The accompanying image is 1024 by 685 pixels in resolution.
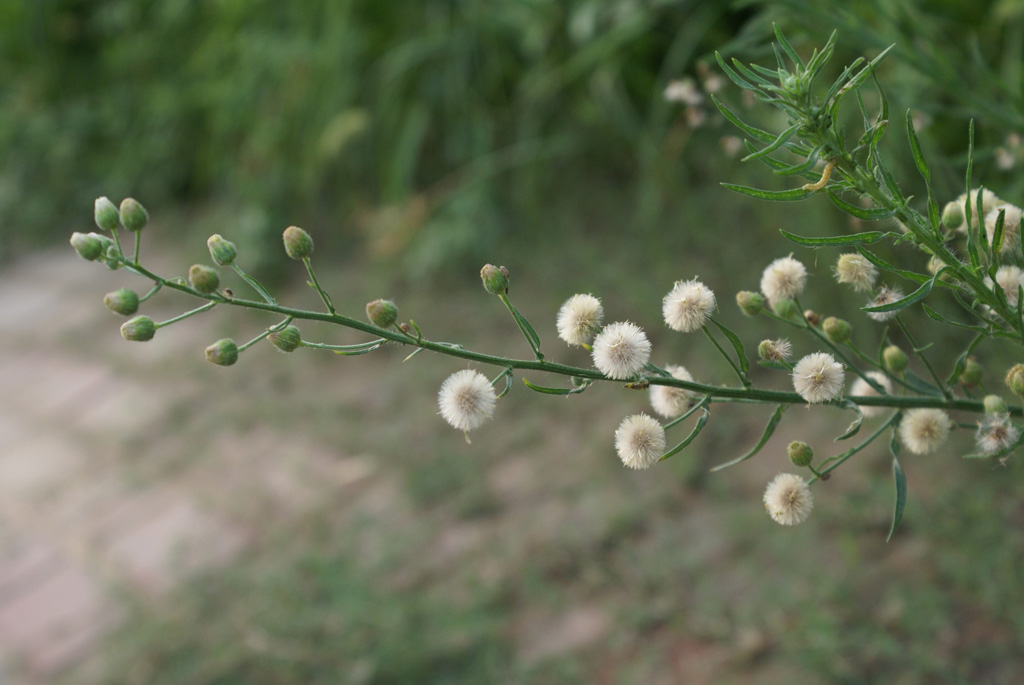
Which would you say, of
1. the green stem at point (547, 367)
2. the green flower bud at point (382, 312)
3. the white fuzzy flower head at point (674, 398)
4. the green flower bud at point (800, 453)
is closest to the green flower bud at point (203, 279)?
the green stem at point (547, 367)

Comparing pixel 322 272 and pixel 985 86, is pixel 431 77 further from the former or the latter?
pixel 985 86

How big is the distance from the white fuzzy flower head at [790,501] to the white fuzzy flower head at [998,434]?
14 cm

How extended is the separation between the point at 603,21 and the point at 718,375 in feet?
3.76

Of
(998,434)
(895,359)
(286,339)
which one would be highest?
(286,339)

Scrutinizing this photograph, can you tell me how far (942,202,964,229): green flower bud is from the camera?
74 centimetres

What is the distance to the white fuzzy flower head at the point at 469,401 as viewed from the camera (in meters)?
0.73

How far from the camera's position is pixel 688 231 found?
245 cm

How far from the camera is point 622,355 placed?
0.72 metres

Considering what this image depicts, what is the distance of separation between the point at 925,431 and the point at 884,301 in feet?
0.39

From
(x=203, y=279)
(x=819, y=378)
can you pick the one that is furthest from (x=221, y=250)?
(x=819, y=378)

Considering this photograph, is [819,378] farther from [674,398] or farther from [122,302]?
[122,302]

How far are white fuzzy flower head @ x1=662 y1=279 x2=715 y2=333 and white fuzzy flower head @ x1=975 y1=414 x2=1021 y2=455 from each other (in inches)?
9.0

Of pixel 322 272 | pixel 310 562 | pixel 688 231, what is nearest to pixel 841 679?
pixel 310 562

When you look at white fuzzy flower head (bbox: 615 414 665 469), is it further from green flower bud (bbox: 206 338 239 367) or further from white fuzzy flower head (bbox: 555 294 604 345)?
green flower bud (bbox: 206 338 239 367)
